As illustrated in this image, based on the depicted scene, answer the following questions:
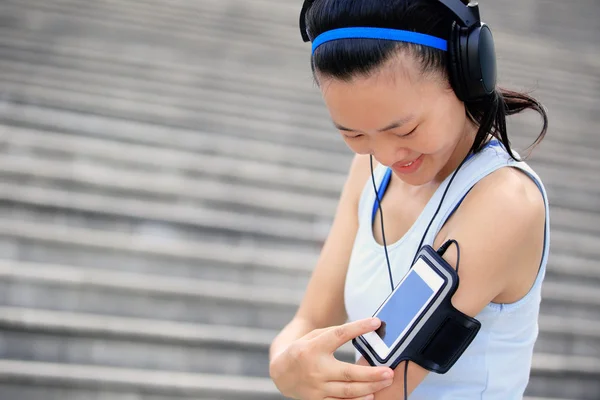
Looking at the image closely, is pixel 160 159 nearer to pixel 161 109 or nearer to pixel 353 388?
pixel 161 109

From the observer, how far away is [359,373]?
0.97m

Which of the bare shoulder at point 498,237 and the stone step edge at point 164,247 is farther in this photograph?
the stone step edge at point 164,247

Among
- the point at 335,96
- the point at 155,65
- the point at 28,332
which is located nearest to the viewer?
the point at 335,96

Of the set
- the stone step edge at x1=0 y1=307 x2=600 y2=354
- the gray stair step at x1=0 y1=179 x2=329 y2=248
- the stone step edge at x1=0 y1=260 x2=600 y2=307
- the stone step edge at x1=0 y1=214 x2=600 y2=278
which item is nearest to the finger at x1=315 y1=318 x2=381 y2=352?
the stone step edge at x1=0 y1=307 x2=600 y2=354

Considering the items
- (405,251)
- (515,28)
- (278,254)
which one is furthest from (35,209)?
(515,28)

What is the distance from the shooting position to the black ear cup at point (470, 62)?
3.08 feet

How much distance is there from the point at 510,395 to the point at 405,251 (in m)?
0.26

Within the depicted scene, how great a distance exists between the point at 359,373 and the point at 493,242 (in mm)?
254

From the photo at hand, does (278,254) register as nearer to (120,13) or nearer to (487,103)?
(487,103)

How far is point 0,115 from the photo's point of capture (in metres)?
3.29

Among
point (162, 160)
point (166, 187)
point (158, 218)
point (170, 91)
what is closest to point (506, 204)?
point (158, 218)

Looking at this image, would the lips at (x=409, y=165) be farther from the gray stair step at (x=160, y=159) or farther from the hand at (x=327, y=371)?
the gray stair step at (x=160, y=159)

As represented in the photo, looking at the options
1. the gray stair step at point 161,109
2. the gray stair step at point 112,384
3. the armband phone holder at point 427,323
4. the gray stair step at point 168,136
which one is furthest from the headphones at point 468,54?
the gray stair step at point 161,109

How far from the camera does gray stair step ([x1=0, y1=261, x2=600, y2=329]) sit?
2.36 metres
